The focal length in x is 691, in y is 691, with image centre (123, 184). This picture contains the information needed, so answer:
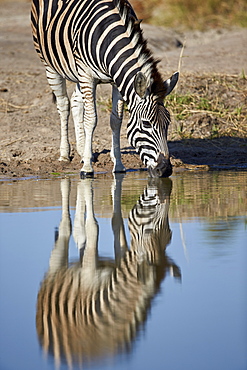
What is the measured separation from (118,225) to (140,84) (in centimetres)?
259

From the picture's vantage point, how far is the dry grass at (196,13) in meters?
20.7

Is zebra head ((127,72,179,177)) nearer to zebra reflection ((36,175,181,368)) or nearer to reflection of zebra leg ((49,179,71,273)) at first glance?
reflection of zebra leg ((49,179,71,273))

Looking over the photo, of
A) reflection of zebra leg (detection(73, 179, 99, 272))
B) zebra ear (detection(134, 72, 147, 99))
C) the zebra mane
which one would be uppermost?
the zebra mane

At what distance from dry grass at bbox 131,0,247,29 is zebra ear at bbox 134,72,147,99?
14.1m

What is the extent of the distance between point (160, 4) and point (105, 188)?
1692cm

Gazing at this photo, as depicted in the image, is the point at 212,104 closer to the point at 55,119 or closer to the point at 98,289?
the point at 55,119

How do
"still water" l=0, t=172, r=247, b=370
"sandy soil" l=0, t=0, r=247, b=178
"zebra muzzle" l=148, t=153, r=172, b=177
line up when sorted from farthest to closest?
"sandy soil" l=0, t=0, r=247, b=178, "zebra muzzle" l=148, t=153, r=172, b=177, "still water" l=0, t=172, r=247, b=370

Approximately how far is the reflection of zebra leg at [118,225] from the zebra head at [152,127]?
1.49ft

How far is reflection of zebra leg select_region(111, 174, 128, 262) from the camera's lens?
401 centimetres

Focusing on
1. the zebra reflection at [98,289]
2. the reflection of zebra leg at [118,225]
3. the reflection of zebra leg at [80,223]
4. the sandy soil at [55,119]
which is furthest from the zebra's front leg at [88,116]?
the zebra reflection at [98,289]

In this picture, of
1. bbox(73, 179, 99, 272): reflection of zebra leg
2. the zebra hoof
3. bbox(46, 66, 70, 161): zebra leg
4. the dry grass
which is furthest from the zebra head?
the dry grass

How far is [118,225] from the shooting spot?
471 cm

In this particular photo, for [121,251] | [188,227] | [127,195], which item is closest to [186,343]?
[121,251]

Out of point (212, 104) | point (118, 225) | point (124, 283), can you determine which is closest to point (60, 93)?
point (212, 104)
